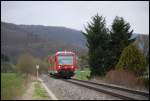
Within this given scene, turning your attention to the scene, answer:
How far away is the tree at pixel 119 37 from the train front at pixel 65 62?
5.99 m

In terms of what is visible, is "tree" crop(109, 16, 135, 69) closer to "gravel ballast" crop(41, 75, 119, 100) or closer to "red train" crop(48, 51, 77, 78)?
"red train" crop(48, 51, 77, 78)

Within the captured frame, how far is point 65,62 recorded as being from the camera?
47594 mm

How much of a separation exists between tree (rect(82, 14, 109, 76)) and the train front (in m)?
2.73

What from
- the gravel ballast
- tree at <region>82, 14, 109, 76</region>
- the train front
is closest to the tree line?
tree at <region>82, 14, 109, 76</region>

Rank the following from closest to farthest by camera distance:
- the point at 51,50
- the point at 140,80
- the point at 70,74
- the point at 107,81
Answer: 1. the point at 140,80
2. the point at 107,81
3. the point at 70,74
4. the point at 51,50

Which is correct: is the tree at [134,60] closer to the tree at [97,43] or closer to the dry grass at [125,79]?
the dry grass at [125,79]

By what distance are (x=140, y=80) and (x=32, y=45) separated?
14.8 m

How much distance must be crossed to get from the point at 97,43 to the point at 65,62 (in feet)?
15.8

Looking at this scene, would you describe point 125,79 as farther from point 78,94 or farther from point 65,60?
point 65,60

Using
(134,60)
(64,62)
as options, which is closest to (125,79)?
(134,60)

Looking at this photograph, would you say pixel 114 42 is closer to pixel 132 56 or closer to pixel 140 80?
pixel 132 56

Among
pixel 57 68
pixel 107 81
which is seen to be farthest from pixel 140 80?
pixel 57 68

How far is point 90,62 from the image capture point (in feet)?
146

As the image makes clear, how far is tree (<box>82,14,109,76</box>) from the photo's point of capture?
143 feet
